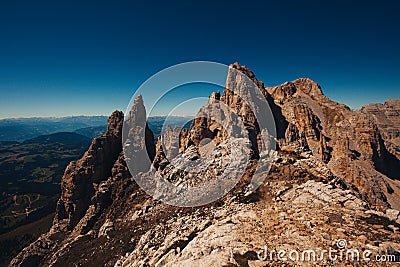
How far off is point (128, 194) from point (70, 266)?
64.7ft

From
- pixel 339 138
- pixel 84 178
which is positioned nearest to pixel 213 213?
pixel 84 178

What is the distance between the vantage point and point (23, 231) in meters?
177

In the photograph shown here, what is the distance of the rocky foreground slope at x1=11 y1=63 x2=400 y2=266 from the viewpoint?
850 inches

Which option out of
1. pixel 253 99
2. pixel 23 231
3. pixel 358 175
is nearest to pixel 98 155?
pixel 253 99

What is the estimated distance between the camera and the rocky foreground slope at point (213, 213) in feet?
70.8

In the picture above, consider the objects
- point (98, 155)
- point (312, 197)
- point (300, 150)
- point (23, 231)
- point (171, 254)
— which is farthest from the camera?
point (23, 231)

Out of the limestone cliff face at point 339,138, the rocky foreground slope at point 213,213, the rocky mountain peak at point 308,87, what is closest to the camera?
the rocky foreground slope at point 213,213

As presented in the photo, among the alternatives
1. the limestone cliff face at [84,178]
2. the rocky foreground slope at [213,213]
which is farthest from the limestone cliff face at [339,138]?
the limestone cliff face at [84,178]

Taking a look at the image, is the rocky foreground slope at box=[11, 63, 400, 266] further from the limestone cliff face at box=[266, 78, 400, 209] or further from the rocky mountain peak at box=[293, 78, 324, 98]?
the rocky mountain peak at box=[293, 78, 324, 98]

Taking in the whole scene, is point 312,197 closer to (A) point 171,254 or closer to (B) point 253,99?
(A) point 171,254

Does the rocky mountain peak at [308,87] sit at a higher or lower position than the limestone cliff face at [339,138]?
higher

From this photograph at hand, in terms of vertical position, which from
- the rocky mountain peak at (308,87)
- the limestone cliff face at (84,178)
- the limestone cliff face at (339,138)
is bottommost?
the limestone cliff face at (84,178)

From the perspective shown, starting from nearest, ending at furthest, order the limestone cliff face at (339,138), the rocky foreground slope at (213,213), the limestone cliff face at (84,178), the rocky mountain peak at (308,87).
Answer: the rocky foreground slope at (213,213)
the limestone cliff face at (84,178)
the limestone cliff face at (339,138)
the rocky mountain peak at (308,87)

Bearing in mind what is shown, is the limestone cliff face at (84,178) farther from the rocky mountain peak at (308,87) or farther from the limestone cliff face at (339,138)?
the rocky mountain peak at (308,87)
